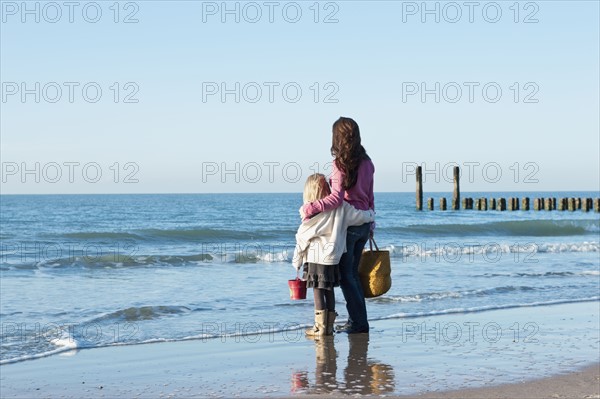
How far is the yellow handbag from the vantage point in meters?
→ 7.63

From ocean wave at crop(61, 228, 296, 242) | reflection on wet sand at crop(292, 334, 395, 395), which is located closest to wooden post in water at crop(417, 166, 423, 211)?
ocean wave at crop(61, 228, 296, 242)

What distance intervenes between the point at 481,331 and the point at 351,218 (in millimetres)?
1941

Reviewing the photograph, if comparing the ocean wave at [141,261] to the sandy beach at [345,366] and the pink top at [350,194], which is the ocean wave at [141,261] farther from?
the pink top at [350,194]

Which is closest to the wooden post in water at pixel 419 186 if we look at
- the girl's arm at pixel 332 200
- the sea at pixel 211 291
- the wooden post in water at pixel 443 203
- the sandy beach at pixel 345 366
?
the wooden post in water at pixel 443 203

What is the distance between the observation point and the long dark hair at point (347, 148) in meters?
7.21

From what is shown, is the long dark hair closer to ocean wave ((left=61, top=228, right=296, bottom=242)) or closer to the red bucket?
the red bucket

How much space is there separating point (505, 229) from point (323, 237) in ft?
99.8

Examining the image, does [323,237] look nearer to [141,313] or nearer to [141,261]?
[141,313]

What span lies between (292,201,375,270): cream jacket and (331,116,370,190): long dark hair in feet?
0.80

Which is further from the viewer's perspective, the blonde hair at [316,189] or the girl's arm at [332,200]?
the blonde hair at [316,189]

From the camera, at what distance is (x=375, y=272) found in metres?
7.63

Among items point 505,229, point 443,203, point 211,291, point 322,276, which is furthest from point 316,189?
point 443,203

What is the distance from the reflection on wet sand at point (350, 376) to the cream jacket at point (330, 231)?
0.78 metres

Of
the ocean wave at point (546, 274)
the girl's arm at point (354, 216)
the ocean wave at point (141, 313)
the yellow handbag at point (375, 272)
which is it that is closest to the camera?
the girl's arm at point (354, 216)
